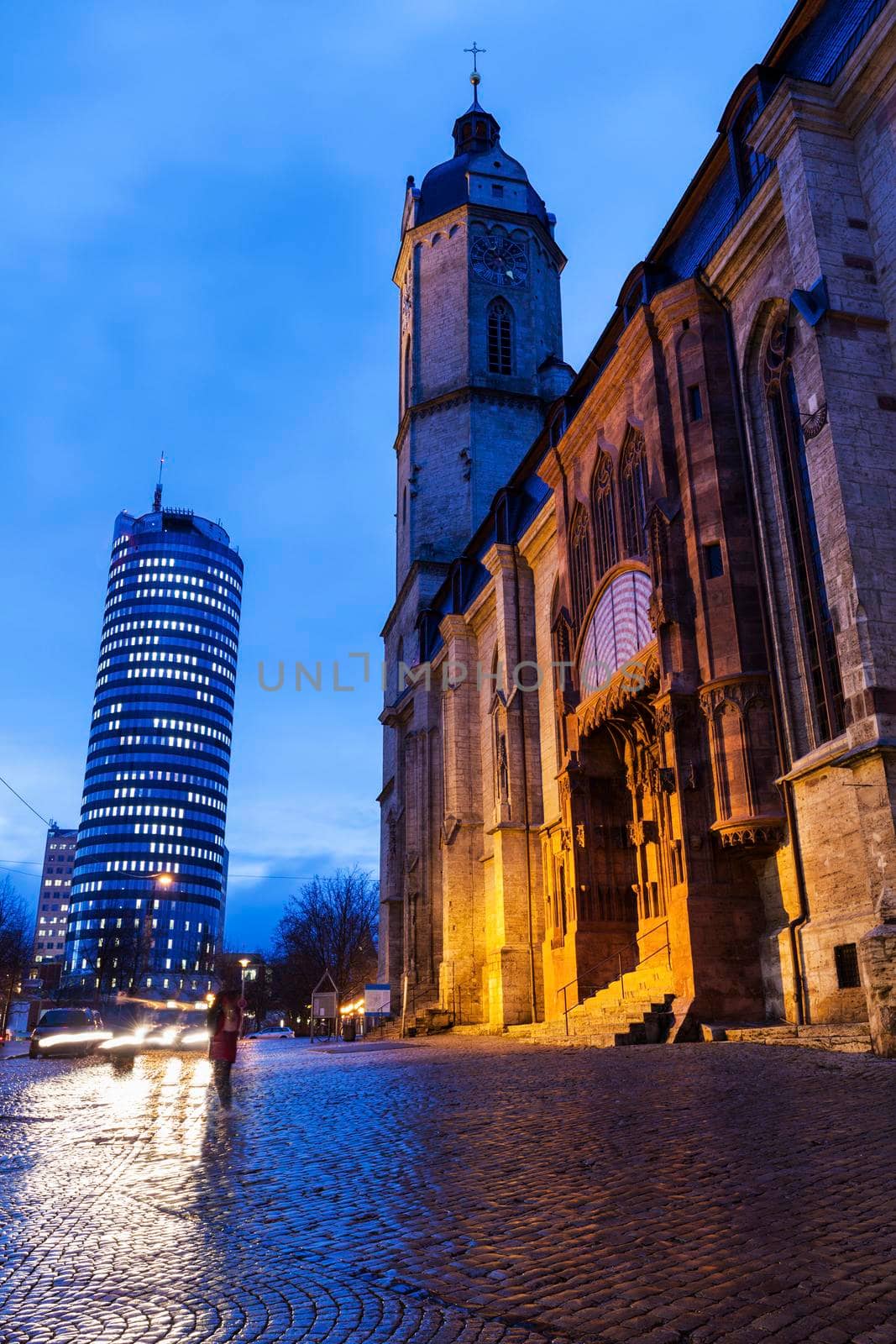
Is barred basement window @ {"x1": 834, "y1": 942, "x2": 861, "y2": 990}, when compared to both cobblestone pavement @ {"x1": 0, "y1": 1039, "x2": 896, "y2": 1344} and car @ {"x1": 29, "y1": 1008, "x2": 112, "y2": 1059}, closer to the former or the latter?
cobblestone pavement @ {"x1": 0, "y1": 1039, "x2": 896, "y2": 1344}

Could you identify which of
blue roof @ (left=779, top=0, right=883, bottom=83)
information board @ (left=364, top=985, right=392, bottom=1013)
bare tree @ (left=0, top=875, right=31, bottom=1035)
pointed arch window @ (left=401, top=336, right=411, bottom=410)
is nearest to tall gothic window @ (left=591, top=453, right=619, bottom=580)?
blue roof @ (left=779, top=0, right=883, bottom=83)

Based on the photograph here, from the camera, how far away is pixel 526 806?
1230 inches

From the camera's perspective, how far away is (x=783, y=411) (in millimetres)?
19469

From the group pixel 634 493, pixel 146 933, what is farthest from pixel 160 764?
pixel 634 493

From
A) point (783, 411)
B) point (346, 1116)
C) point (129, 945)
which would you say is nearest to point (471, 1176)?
point (346, 1116)

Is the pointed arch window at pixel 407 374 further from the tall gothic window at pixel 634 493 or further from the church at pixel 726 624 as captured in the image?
the tall gothic window at pixel 634 493

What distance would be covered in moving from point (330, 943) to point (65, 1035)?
44.9 meters

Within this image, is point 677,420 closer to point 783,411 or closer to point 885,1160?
point 783,411

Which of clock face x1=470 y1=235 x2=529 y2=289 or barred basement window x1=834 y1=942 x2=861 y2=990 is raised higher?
clock face x1=470 y1=235 x2=529 y2=289

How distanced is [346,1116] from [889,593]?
428 inches

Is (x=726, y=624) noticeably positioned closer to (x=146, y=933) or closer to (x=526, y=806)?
(x=526, y=806)

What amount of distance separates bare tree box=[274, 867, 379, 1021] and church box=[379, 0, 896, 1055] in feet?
121

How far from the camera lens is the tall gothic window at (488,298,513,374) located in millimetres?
50438

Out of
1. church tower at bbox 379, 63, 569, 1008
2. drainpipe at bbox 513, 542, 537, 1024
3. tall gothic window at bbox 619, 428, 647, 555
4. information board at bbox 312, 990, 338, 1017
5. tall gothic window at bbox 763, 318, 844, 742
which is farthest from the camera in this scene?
church tower at bbox 379, 63, 569, 1008
